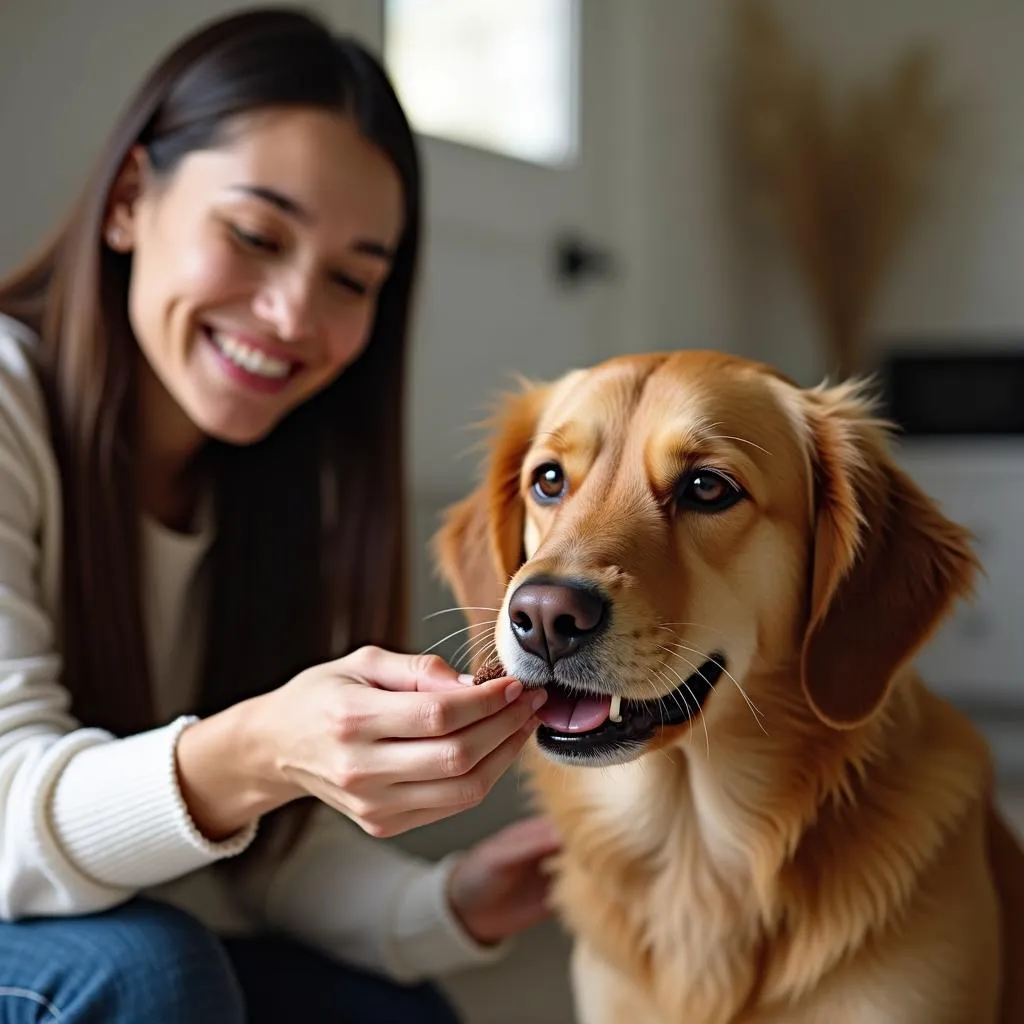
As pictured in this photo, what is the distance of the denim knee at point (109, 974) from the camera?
113cm

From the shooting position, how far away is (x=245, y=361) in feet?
4.75

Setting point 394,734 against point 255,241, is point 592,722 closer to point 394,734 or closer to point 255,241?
point 394,734

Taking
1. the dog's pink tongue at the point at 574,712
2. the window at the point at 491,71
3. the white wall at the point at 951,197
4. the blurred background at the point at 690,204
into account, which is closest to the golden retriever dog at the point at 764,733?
the dog's pink tongue at the point at 574,712

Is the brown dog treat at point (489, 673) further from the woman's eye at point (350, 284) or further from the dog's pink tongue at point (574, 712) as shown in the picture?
the woman's eye at point (350, 284)

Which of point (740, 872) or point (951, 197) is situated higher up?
point (951, 197)

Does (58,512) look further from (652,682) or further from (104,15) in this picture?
(104,15)

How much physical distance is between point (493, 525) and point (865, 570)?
0.42 meters

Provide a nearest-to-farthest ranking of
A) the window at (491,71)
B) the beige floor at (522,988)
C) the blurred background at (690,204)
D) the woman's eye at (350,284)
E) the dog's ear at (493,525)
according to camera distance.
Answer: the dog's ear at (493,525)
the woman's eye at (350,284)
the beige floor at (522,988)
the blurred background at (690,204)
the window at (491,71)

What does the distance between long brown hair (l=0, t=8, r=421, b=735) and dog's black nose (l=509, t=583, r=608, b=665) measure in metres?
0.63

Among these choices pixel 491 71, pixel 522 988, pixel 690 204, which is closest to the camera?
pixel 522 988

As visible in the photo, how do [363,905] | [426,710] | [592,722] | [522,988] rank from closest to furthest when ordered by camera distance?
1. [426,710]
2. [592,722]
3. [363,905]
4. [522,988]

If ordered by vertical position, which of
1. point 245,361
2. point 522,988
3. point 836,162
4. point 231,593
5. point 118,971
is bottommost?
point 522,988

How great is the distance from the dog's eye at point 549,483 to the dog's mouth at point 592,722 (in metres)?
0.27

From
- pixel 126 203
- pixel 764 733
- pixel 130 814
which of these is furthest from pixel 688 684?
pixel 126 203
